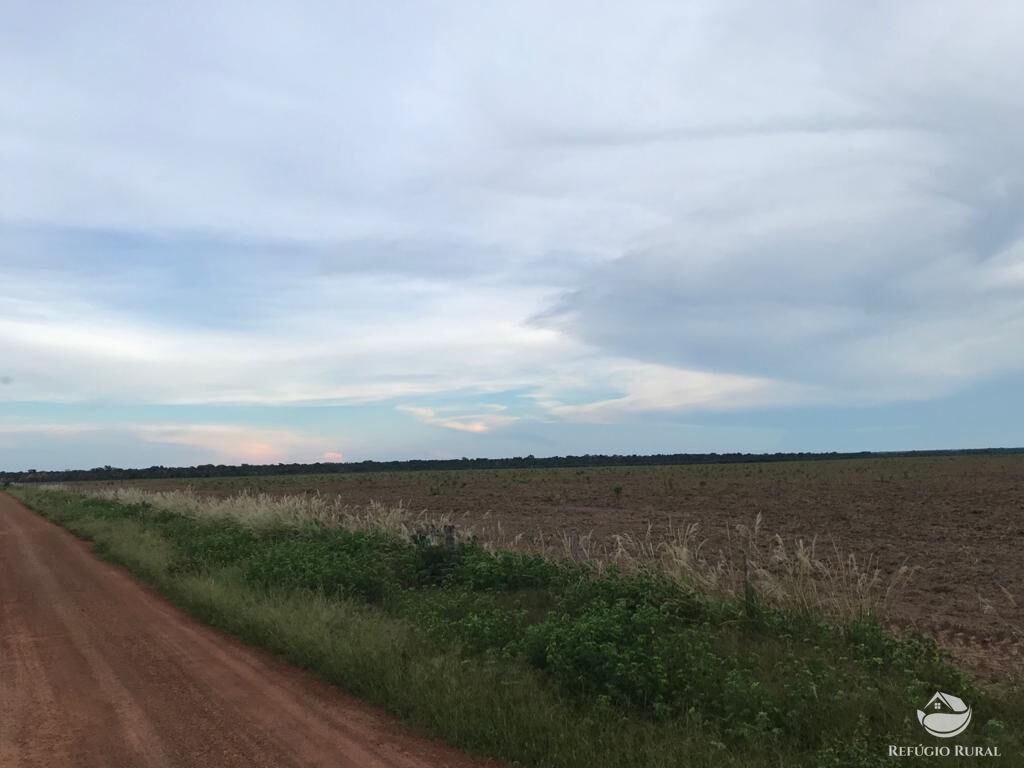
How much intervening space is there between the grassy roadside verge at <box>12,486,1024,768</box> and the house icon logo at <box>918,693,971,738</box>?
114 mm

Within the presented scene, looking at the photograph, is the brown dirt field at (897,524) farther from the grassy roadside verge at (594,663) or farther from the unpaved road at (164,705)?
the unpaved road at (164,705)

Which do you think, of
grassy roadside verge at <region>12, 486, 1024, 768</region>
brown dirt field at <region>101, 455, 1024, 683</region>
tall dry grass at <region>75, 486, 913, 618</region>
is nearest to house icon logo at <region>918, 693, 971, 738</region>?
grassy roadside verge at <region>12, 486, 1024, 768</region>

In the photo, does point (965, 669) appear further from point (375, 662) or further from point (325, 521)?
point (325, 521)

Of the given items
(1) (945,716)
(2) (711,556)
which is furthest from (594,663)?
(2) (711,556)

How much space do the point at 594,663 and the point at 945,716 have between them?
276cm

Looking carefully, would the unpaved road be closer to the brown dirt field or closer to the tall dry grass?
the tall dry grass

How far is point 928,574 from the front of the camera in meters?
14.6

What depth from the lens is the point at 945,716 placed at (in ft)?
18.9

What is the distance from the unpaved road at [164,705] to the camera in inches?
231

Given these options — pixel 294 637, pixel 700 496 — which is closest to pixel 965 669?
pixel 294 637

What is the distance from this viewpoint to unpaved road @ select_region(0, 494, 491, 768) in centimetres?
586

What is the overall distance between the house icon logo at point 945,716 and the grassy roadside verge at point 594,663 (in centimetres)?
11

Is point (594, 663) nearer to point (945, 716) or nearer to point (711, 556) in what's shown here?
point (945, 716)

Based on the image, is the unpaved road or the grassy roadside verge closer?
the grassy roadside verge
